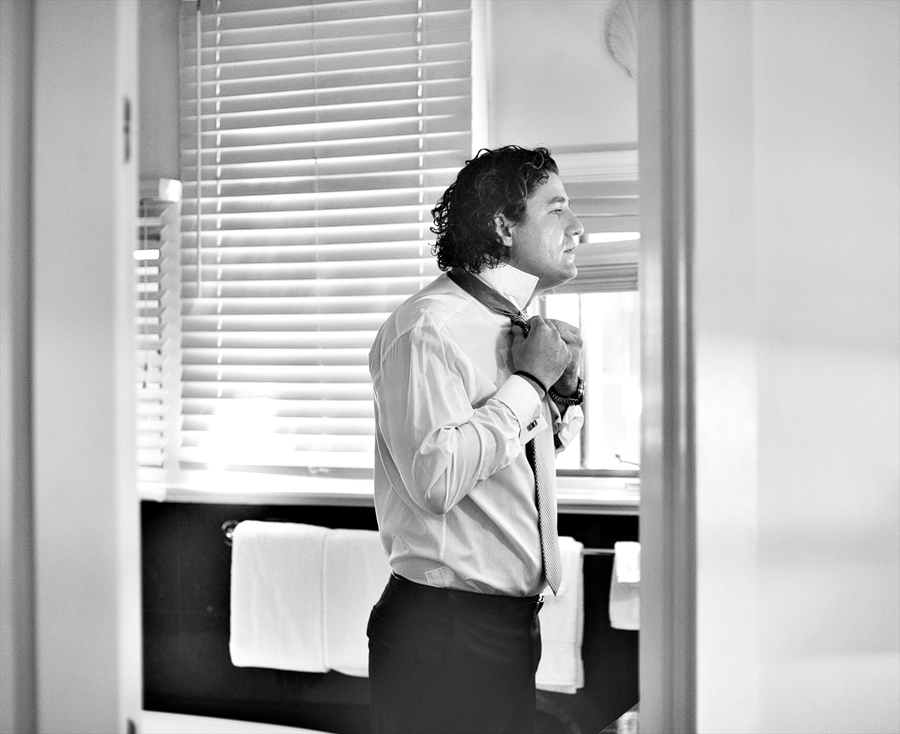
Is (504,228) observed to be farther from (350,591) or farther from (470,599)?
(350,591)

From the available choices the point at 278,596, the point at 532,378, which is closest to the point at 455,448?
the point at 532,378

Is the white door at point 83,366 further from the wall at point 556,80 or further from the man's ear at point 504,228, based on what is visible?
the wall at point 556,80

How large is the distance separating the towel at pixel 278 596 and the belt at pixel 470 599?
2.69ft

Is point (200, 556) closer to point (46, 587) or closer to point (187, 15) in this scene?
point (187, 15)

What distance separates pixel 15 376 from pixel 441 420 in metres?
0.59

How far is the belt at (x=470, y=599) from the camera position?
107cm

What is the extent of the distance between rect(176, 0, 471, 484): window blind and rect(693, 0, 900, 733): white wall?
150cm

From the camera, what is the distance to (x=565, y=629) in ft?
5.78

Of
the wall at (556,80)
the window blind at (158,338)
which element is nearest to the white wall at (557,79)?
the wall at (556,80)

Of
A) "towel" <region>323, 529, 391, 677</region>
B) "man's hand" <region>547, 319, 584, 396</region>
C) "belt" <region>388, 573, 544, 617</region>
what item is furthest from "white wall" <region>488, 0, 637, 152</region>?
"belt" <region>388, 573, 544, 617</region>

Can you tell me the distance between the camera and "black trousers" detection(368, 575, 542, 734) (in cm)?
106

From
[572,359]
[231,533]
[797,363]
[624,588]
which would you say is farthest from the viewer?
[231,533]

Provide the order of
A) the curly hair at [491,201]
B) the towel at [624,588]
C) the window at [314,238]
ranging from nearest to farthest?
the curly hair at [491,201], the towel at [624,588], the window at [314,238]

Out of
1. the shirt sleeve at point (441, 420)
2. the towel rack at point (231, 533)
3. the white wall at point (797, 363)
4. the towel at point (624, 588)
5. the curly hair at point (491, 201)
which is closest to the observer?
the white wall at point (797, 363)
